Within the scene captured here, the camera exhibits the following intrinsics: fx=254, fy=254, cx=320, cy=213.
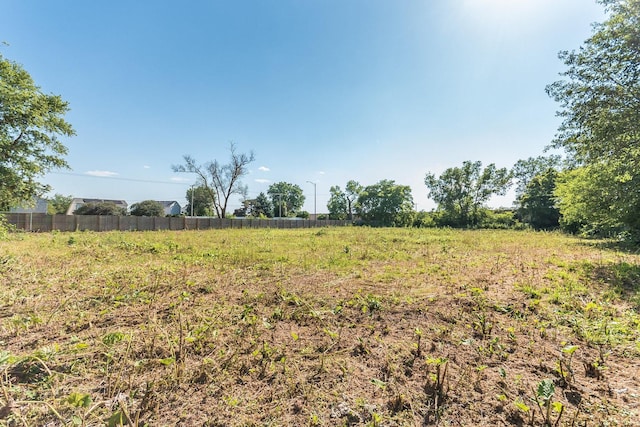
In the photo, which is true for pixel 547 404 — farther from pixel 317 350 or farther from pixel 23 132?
pixel 23 132

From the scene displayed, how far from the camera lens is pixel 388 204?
41562 millimetres

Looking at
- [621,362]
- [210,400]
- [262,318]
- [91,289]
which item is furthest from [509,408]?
[91,289]

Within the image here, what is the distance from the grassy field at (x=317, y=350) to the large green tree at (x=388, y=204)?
118ft

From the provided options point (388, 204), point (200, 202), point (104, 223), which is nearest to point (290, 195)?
point (200, 202)

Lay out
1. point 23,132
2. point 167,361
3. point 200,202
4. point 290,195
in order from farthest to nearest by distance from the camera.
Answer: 1. point 290,195
2. point 200,202
3. point 23,132
4. point 167,361

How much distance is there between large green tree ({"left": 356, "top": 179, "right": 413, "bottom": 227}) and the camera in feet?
134

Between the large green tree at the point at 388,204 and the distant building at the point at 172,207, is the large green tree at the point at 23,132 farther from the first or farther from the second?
the distant building at the point at 172,207

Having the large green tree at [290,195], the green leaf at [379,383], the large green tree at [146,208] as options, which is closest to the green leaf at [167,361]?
the green leaf at [379,383]

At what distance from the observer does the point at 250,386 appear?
2178 mm

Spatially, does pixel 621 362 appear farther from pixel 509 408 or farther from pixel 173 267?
pixel 173 267

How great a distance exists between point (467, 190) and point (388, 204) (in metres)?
11.5

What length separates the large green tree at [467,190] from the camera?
3316cm

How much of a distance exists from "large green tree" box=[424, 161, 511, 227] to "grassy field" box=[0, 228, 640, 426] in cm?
3144

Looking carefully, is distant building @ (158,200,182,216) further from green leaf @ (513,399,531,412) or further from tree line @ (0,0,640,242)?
green leaf @ (513,399,531,412)
